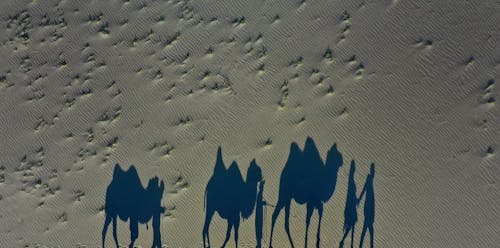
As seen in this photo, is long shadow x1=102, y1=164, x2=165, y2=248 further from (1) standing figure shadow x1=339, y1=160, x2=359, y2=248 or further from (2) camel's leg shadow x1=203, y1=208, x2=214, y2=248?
(1) standing figure shadow x1=339, y1=160, x2=359, y2=248

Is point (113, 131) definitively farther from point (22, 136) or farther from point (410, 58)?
point (410, 58)

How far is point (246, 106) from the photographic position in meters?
6.05

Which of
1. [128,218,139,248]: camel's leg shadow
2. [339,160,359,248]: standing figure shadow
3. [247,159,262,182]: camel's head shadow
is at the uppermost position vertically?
[247,159,262,182]: camel's head shadow

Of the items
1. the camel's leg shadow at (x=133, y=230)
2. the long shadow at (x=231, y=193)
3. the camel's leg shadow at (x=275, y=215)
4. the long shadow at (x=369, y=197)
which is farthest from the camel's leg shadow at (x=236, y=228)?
the long shadow at (x=369, y=197)

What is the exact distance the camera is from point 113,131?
20.1ft

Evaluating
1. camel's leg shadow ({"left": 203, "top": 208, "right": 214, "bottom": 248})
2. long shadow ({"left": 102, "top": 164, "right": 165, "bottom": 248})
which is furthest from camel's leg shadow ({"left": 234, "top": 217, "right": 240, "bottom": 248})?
long shadow ({"left": 102, "top": 164, "right": 165, "bottom": 248})

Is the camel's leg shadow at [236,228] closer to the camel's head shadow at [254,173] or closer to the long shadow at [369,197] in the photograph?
the camel's head shadow at [254,173]

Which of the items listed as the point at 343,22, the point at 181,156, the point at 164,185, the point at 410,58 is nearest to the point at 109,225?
the point at 164,185

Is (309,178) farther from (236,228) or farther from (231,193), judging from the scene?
(236,228)

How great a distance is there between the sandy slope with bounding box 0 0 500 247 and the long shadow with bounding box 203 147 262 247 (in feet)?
0.32

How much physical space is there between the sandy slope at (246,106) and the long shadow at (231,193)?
0.32 feet

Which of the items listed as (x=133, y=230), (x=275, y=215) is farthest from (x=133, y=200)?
(x=275, y=215)

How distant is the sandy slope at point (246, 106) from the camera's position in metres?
5.88

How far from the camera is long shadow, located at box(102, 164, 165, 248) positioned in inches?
239
